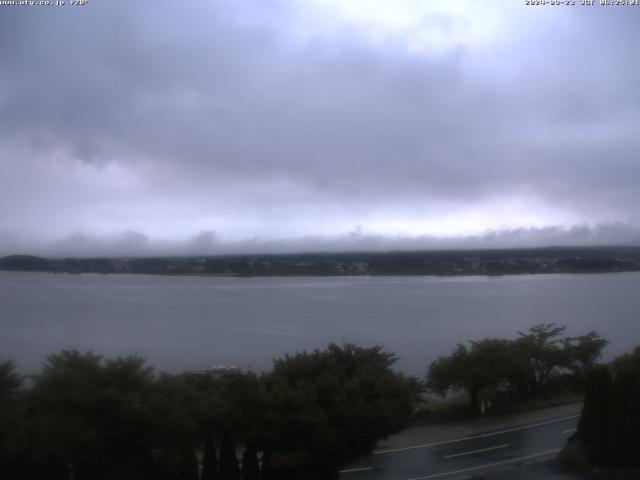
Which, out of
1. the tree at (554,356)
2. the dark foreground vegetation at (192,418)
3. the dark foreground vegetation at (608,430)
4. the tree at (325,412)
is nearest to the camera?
the dark foreground vegetation at (192,418)

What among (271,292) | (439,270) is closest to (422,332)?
(439,270)

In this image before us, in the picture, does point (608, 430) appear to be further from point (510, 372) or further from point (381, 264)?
point (381, 264)

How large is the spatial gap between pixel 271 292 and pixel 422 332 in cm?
2756

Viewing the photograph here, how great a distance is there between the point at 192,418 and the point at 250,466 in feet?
4.55

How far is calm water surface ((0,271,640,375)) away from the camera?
36.4 meters

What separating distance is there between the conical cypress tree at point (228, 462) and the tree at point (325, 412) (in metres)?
0.78

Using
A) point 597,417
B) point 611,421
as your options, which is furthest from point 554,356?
point 611,421

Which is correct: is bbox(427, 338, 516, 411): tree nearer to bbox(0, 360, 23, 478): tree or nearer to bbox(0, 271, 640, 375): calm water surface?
bbox(0, 271, 640, 375): calm water surface

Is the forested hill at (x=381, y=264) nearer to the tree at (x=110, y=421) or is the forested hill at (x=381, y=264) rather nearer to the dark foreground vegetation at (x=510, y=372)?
the dark foreground vegetation at (x=510, y=372)

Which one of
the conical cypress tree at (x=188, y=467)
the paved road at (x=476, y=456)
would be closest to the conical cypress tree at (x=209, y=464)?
the conical cypress tree at (x=188, y=467)

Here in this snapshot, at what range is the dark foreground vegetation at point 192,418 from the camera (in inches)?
407

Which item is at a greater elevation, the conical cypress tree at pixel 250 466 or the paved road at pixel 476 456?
the conical cypress tree at pixel 250 466

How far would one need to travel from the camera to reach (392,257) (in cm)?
5444

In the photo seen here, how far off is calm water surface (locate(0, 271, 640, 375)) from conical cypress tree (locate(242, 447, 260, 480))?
18.1 meters
